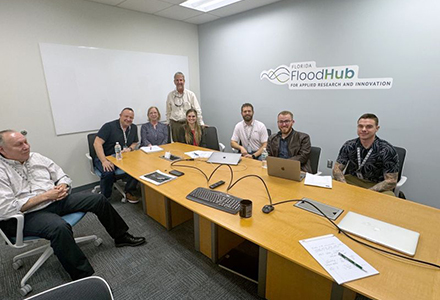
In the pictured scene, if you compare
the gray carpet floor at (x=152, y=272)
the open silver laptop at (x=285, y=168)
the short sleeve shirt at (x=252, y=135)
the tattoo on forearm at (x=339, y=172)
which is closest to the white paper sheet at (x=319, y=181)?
the open silver laptop at (x=285, y=168)

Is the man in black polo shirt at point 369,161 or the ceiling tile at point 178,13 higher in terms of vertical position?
the ceiling tile at point 178,13

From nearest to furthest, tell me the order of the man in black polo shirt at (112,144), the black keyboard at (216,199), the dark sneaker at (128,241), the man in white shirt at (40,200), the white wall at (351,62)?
the black keyboard at (216,199) → the man in white shirt at (40,200) → the dark sneaker at (128,241) → the white wall at (351,62) → the man in black polo shirt at (112,144)

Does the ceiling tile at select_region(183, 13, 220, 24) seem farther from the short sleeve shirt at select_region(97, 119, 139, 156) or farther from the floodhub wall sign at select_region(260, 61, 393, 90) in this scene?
the short sleeve shirt at select_region(97, 119, 139, 156)

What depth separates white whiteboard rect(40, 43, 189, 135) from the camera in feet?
10.2

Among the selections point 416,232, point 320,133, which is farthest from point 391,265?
point 320,133

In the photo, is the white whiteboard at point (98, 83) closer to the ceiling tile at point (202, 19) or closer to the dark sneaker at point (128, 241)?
the ceiling tile at point (202, 19)

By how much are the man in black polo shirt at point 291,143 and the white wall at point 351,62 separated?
38.1 inches

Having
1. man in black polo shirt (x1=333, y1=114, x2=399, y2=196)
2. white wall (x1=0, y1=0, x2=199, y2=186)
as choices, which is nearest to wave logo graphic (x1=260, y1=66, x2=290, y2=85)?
man in black polo shirt (x1=333, y1=114, x2=399, y2=196)

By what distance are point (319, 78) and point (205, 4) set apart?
2107 millimetres

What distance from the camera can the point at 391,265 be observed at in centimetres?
101

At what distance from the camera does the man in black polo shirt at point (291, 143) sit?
2473 millimetres

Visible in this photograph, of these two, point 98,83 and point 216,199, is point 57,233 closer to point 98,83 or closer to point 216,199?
point 216,199

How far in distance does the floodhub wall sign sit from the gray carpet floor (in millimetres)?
2574

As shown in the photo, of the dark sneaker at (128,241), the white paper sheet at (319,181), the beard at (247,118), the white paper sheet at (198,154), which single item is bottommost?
the dark sneaker at (128,241)
